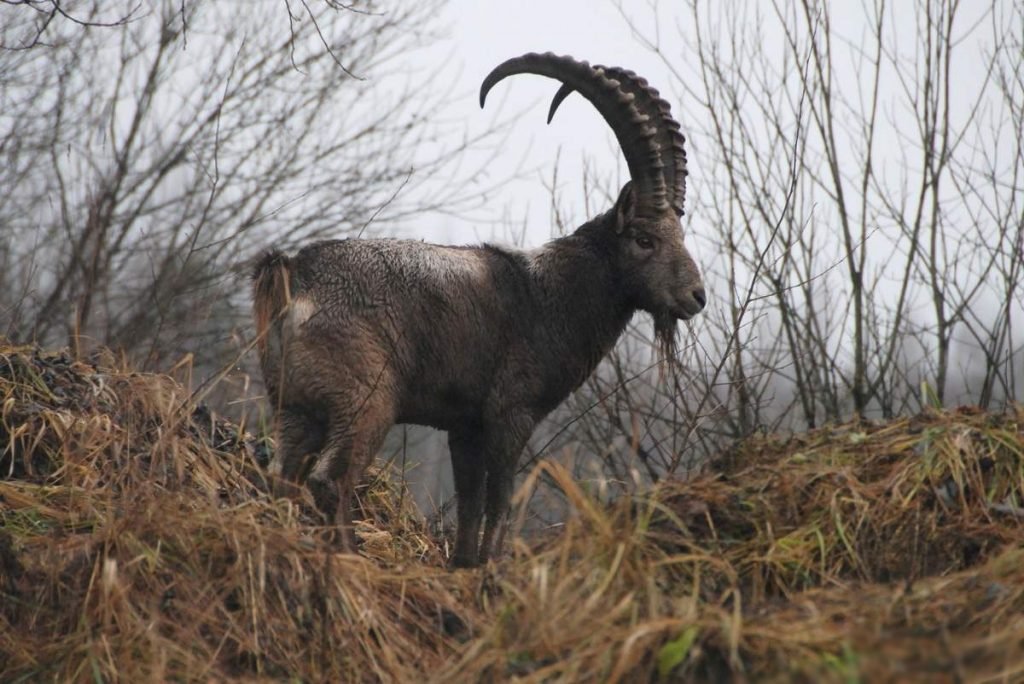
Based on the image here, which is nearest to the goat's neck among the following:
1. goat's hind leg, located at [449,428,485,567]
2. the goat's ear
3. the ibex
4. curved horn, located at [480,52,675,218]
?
the ibex

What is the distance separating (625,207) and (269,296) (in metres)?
2.03

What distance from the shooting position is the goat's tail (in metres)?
6.07

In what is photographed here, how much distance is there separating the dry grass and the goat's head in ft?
6.66

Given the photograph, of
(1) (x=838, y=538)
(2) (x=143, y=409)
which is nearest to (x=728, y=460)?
(1) (x=838, y=538)

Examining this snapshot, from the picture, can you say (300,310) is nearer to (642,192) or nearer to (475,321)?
(475,321)

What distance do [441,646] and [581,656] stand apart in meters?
1.09

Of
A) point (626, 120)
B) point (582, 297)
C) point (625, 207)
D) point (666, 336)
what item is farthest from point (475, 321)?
point (626, 120)

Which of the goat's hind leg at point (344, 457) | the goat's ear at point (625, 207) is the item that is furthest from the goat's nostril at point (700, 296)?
the goat's hind leg at point (344, 457)

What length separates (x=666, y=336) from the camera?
281 inches

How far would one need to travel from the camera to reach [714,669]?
329cm

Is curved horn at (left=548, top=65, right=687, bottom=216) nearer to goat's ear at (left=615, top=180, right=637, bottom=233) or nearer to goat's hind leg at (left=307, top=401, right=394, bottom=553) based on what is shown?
goat's ear at (left=615, top=180, right=637, bottom=233)

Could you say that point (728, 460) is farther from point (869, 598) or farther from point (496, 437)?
point (496, 437)

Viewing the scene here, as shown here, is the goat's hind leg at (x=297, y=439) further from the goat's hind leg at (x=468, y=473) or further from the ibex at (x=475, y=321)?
the goat's hind leg at (x=468, y=473)

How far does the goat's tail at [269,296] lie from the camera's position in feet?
19.9
